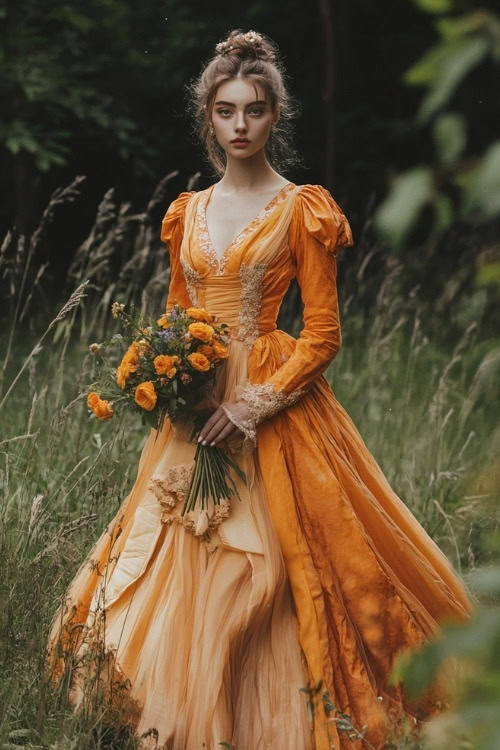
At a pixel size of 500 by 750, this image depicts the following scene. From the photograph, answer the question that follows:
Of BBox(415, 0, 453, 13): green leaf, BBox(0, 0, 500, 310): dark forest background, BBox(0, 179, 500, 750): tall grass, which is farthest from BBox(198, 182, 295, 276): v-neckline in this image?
BBox(0, 0, 500, 310): dark forest background

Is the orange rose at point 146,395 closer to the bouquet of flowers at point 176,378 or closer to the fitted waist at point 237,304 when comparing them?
the bouquet of flowers at point 176,378

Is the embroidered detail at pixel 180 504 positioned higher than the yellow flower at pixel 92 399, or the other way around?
the yellow flower at pixel 92 399

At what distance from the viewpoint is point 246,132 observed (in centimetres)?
276

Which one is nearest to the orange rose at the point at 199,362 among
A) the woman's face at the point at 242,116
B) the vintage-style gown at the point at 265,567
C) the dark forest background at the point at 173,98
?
the vintage-style gown at the point at 265,567

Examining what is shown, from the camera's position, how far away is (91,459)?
3.96m

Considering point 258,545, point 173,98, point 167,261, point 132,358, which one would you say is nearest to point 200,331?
point 132,358

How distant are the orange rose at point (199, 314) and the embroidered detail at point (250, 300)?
17 centimetres

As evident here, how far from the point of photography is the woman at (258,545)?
101 inches

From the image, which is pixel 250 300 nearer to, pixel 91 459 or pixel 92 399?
pixel 92 399

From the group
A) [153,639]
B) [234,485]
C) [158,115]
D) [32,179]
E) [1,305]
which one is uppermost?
[158,115]

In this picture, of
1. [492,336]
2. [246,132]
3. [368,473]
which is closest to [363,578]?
[368,473]

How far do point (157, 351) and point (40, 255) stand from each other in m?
6.57

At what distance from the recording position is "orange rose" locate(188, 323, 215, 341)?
253 centimetres

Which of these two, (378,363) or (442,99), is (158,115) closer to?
(378,363)
